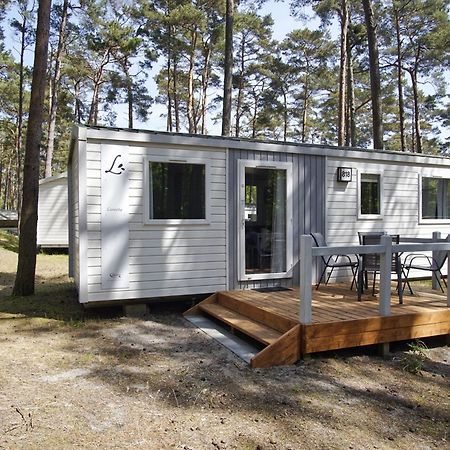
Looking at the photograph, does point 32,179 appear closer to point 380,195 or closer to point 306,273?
point 306,273

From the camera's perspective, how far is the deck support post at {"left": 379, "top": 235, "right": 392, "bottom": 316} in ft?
13.0

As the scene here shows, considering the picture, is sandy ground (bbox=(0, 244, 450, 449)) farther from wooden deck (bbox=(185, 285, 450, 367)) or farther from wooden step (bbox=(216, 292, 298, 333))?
wooden step (bbox=(216, 292, 298, 333))

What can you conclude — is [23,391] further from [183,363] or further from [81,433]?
[183,363]

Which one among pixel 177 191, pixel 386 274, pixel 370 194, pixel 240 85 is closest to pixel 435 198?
pixel 370 194

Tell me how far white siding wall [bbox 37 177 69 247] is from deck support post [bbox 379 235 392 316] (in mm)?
11388

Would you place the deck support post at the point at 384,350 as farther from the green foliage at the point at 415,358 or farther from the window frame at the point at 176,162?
the window frame at the point at 176,162

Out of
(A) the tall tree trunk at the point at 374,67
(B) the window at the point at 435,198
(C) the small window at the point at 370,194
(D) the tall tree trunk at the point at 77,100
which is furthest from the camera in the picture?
(D) the tall tree trunk at the point at 77,100

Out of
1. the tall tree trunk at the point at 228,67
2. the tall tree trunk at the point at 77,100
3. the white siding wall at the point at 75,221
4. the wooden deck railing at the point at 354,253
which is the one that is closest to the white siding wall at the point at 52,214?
the tall tree trunk at the point at 228,67

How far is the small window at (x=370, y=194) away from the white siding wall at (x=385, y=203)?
0.09m

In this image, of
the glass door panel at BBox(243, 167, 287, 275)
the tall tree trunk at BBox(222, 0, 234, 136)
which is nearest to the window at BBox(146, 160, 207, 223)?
the glass door panel at BBox(243, 167, 287, 275)

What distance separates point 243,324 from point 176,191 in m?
1.90

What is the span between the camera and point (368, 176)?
6.45m

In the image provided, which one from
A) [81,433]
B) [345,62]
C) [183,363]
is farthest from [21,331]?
[345,62]

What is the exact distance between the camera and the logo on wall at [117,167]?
4867 mm
